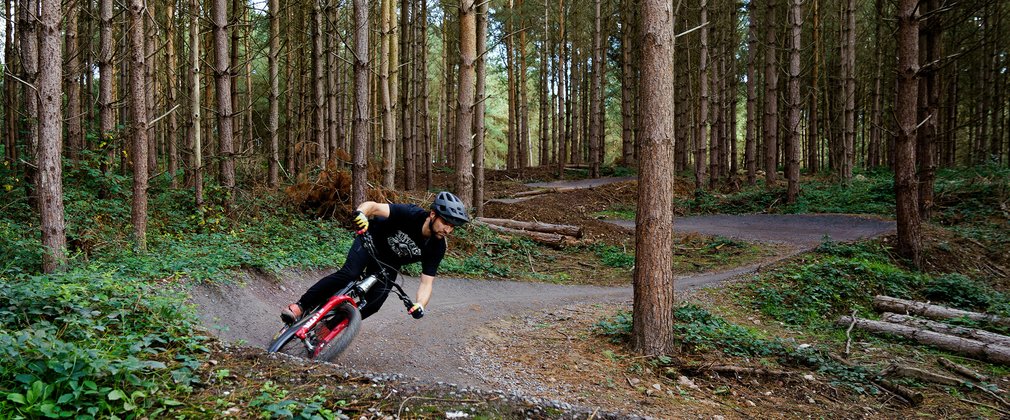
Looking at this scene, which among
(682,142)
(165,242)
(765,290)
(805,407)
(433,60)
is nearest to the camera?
(805,407)

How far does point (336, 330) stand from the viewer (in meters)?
5.37

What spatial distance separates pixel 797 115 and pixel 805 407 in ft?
55.6

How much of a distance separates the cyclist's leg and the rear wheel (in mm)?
226

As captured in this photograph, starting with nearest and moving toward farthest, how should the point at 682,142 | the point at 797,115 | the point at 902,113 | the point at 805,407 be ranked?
the point at 805,407 → the point at 902,113 → the point at 797,115 → the point at 682,142

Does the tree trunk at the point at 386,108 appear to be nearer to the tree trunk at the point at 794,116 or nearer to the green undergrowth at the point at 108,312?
the green undergrowth at the point at 108,312

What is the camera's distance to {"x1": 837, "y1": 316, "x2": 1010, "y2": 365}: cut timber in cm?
716

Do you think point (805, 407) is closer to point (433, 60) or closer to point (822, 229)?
point (822, 229)

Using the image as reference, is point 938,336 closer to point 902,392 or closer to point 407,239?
point 902,392

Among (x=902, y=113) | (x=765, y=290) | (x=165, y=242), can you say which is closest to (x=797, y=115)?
(x=902, y=113)

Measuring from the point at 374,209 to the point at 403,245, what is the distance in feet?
1.68

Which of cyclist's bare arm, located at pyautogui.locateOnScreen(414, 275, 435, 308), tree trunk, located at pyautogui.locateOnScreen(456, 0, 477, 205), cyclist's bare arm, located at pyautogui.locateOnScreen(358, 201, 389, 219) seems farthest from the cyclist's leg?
tree trunk, located at pyautogui.locateOnScreen(456, 0, 477, 205)

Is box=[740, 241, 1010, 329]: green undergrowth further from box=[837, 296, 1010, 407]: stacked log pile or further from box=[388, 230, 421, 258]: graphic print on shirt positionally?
box=[388, 230, 421, 258]: graphic print on shirt

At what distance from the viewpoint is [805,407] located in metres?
5.70

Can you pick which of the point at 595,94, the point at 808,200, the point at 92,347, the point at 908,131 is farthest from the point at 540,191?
the point at 92,347
